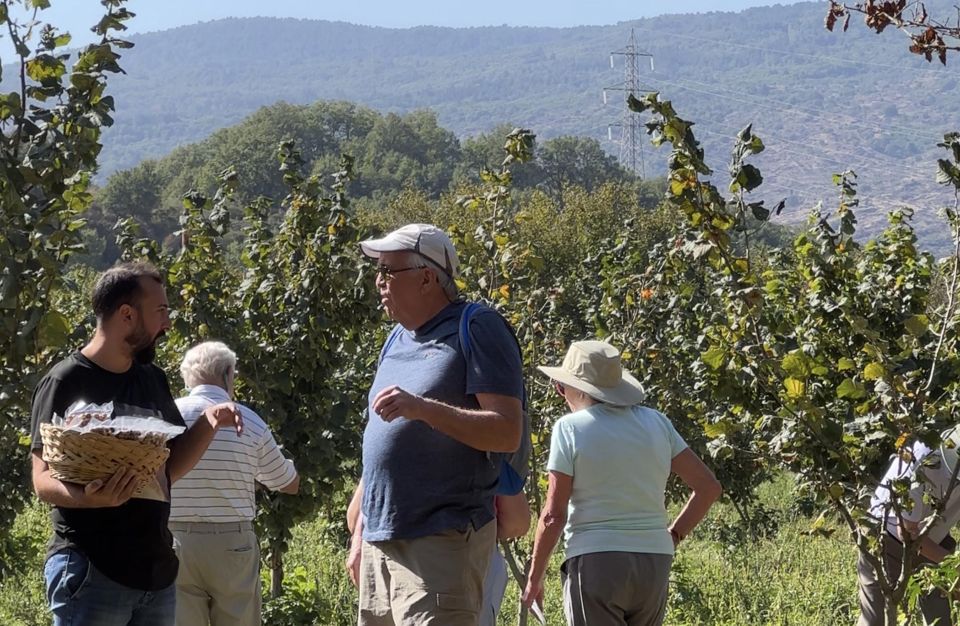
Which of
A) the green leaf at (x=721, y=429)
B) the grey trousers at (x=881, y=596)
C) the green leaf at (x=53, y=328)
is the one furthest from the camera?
the grey trousers at (x=881, y=596)

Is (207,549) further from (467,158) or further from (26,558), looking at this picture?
(467,158)

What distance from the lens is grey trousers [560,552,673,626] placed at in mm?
4477

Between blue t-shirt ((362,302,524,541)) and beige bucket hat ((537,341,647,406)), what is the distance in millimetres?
946

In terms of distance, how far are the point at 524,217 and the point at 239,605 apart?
280cm

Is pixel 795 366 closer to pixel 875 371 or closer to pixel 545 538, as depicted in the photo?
pixel 875 371

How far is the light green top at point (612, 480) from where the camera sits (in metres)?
4.52

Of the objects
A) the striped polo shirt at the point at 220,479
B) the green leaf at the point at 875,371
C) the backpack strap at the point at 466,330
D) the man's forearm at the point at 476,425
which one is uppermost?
the backpack strap at the point at 466,330

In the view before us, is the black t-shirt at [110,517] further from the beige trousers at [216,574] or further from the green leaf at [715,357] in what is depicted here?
the green leaf at [715,357]

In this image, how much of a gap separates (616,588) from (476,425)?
1223 millimetres

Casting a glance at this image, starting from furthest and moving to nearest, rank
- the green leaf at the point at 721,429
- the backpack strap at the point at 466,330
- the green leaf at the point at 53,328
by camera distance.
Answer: the green leaf at the point at 721,429 → the backpack strap at the point at 466,330 → the green leaf at the point at 53,328

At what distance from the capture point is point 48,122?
404cm

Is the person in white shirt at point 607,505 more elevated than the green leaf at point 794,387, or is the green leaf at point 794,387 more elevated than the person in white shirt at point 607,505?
the green leaf at point 794,387

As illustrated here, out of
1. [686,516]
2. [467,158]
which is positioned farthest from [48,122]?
[467,158]

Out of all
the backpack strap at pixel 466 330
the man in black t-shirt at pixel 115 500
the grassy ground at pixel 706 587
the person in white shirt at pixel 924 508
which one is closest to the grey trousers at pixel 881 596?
the person in white shirt at pixel 924 508
